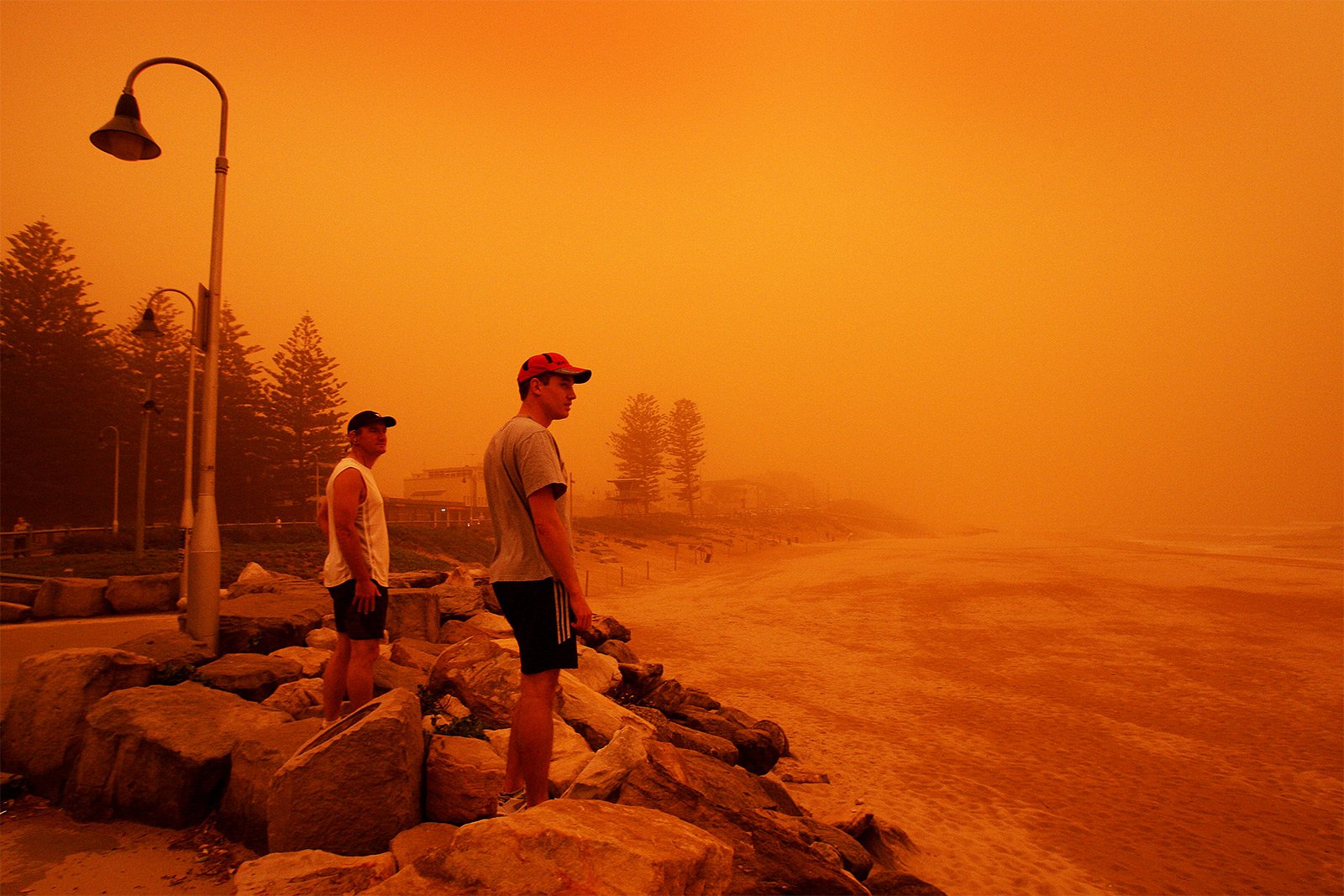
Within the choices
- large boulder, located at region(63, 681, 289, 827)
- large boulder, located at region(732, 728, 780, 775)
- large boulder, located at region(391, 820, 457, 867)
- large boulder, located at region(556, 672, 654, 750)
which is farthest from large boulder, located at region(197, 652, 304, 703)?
large boulder, located at region(732, 728, 780, 775)

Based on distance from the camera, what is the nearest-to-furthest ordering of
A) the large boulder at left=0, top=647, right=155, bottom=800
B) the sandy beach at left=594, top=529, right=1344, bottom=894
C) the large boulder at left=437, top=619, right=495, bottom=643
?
the large boulder at left=0, top=647, right=155, bottom=800 < the sandy beach at left=594, top=529, right=1344, bottom=894 < the large boulder at left=437, top=619, right=495, bottom=643

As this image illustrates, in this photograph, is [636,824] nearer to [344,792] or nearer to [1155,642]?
[344,792]

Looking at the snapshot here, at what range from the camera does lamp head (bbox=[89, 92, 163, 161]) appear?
6336 mm

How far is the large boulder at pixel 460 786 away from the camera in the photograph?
346 cm

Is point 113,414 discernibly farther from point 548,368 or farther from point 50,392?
point 548,368

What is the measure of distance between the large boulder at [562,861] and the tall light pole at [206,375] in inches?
184

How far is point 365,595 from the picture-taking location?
409cm

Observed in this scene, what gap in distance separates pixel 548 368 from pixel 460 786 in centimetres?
235

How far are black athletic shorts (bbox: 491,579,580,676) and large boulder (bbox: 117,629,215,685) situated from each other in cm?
354

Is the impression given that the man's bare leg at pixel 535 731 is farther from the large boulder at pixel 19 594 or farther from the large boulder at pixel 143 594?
the large boulder at pixel 19 594

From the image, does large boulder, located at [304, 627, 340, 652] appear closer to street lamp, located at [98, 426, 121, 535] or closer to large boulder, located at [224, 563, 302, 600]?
large boulder, located at [224, 563, 302, 600]

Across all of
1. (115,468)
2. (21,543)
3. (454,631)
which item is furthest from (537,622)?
(115,468)

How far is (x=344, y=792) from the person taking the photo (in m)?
3.18

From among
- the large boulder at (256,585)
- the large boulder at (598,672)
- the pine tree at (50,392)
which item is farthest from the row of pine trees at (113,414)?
the large boulder at (598,672)
